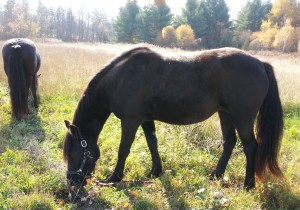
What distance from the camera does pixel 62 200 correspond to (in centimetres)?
343

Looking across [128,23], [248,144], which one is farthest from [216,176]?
[128,23]

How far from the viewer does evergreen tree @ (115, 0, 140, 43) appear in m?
46.5

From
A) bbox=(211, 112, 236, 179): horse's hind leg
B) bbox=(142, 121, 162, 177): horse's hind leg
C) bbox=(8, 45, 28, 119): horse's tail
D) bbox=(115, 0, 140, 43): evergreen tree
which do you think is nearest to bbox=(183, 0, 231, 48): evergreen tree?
bbox=(115, 0, 140, 43): evergreen tree

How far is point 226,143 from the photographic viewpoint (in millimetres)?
4254

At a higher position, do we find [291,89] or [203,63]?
[203,63]

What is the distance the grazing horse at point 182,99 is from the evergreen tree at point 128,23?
43.6 m

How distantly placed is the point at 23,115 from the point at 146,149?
314 centimetres

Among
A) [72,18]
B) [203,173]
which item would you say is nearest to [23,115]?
[203,173]

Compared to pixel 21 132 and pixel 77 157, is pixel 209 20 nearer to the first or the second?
pixel 21 132

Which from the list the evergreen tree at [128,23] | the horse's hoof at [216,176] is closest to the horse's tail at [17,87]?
the horse's hoof at [216,176]

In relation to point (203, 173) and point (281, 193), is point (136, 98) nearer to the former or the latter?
point (203, 173)

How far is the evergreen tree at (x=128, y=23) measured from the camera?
4653 cm

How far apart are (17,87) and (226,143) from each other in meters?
4.62

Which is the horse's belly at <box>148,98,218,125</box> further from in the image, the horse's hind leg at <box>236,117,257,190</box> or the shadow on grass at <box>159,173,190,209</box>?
the shadow on grass at <box>159,173,190,209</box>
